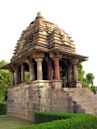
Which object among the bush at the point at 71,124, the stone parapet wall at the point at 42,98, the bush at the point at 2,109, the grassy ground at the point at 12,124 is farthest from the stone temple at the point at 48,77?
the bush at the point at 2,109

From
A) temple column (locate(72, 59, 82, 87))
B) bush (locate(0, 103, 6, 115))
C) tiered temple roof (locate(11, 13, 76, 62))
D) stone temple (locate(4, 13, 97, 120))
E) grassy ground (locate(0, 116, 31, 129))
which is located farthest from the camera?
bush (locate(0, 103, 6, 115))

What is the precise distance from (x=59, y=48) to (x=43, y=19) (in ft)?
13.8

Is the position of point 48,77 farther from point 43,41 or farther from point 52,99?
point 43,41

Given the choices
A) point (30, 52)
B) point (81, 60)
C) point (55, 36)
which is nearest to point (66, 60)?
point (81, 60)

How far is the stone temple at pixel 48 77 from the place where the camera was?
1360cm

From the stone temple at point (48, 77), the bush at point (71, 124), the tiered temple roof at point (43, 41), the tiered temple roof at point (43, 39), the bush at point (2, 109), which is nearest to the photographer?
the bush at point (71, 124)

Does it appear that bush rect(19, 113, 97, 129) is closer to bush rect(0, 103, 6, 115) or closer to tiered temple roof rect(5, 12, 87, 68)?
tiered temple roof rect(5, 12, 87, 68)

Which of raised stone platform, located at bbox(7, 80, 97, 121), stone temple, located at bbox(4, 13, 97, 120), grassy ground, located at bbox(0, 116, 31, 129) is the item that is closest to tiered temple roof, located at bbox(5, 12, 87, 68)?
stone temple, located at bbox(4, 13, 97, 120)

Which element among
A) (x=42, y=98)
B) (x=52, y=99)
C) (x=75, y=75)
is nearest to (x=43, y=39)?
(x=75, y=75)

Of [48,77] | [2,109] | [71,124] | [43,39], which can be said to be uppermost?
[43,39]

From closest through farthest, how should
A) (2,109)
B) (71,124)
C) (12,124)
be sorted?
(71,124) < (12,124) < (2,109)

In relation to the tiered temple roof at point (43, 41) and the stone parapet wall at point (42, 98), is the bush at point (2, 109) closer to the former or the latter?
the stone parapet wall at point (42, 98)

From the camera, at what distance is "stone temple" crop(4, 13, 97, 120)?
44.6 ft

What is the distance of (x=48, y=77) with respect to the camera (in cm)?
1662
